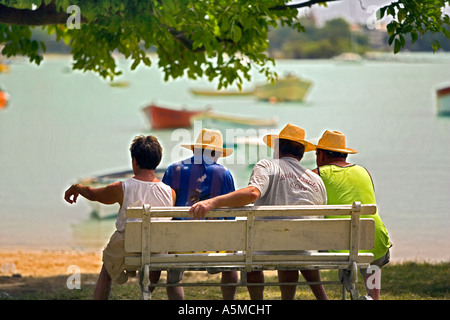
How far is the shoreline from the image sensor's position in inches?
434

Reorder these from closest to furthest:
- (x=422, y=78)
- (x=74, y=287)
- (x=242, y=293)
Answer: (x=242, y=293), (x=74, y=287), (x=422, y=78)

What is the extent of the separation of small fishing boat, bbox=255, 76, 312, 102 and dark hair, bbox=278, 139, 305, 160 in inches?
2724

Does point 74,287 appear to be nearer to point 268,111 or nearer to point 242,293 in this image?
point 242,293

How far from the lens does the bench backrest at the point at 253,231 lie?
568 cm

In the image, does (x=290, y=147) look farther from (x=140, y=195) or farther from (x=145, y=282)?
(x=145, y=282)

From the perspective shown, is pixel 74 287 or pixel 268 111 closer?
pixel 74 287

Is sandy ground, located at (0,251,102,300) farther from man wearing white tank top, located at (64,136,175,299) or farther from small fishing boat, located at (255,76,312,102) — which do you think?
small fishing boat, located at (255,76,312,102)

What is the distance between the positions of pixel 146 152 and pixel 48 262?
671 cm

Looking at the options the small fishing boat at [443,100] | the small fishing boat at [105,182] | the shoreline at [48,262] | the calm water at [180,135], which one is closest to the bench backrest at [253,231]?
the shoreline at [48,262]

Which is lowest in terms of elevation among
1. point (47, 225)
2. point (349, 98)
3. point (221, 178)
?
point (47, 225)

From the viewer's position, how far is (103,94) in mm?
92938

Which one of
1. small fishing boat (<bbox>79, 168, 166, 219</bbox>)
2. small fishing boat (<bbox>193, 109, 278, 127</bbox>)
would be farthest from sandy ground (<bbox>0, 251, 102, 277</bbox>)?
small fishing boat (<bbox>193, 109, 278, 127</bbox>)

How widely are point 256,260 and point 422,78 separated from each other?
10055 centimetres
